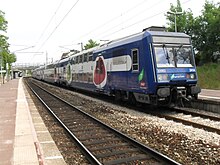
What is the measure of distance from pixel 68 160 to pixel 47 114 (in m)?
7.78

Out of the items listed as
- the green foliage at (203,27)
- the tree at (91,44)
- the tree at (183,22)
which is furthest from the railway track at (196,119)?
the tree at (91,44)

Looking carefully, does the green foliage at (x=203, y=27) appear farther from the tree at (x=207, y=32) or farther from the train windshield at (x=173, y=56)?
the train windshield at (x=173, y=56)

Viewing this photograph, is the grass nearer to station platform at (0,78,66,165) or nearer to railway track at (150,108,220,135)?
railway track at (150,108,220,135)

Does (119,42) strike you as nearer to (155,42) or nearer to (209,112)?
(155,42)

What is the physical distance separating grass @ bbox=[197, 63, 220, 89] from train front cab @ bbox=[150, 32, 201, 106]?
15023 millimetres

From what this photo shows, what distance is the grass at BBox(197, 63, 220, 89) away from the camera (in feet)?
93.8

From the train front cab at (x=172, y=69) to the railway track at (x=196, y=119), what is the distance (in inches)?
20.0

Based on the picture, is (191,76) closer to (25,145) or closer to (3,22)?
(25,145)

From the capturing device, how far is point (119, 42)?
51.3 ft

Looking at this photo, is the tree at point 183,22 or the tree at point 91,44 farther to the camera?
the tree at point 91,44

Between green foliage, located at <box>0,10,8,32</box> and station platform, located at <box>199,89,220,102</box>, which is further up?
green foliage, located at <box>0,10,8,32</box>

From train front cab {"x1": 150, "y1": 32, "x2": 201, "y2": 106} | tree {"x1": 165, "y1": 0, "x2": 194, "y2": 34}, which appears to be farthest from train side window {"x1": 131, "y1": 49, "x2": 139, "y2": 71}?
tree {"x1": 165, "y1": 0, "x2": 194, "y2": 34}

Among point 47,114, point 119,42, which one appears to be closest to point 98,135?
point 47,114

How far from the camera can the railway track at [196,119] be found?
982cm
